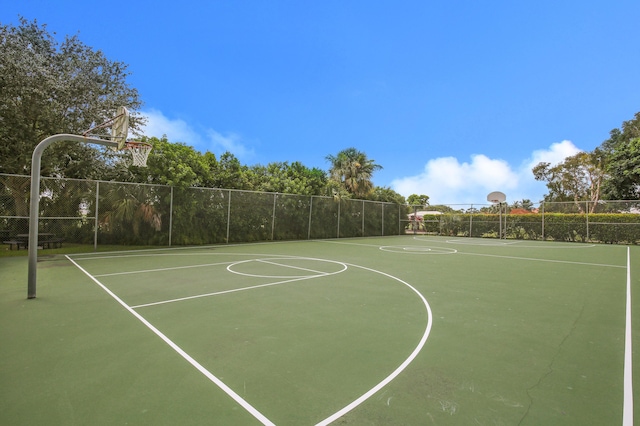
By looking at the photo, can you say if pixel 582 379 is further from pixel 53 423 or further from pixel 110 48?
pixel 110 48

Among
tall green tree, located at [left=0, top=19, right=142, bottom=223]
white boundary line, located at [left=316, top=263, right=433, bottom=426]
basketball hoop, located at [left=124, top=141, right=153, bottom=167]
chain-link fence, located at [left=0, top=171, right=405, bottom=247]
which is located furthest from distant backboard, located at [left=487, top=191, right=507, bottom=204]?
tall green tree, located at [left=0, top=19, right=142, bottom=223]

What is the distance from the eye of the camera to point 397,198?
26.5m

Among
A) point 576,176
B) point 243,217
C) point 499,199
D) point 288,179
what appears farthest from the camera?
point 576,176

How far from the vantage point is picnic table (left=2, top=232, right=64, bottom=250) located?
33.9 ft

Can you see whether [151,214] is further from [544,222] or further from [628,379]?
[544,222]

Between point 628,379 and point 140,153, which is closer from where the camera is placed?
point 628,379

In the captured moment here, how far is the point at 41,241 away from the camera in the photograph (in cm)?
1071

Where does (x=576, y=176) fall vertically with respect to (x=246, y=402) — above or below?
above

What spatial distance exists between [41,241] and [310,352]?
37.6 feet

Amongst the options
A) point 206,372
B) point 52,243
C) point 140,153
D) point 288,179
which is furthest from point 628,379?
point 288,179

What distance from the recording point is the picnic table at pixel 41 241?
10.3 m

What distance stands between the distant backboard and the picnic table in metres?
23.2

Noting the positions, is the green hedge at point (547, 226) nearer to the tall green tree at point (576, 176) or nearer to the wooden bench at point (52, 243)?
the tall green tree at point (576, 176)

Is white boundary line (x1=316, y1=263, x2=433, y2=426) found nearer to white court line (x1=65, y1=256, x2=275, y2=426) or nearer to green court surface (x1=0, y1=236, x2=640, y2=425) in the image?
green court surface (x1=0, y1=236, x2=640, y2=425)
